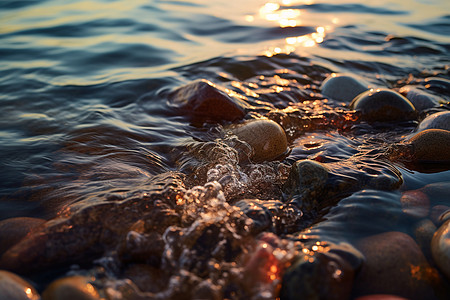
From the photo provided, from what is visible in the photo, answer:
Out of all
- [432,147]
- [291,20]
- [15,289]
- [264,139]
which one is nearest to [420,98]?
[432,147]

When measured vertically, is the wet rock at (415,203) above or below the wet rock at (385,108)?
below

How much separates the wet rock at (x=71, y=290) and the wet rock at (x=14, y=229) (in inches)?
21.5

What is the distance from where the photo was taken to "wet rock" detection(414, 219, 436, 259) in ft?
7.83

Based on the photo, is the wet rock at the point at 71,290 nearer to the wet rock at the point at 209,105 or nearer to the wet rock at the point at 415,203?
the wet rock at the point at 415,203

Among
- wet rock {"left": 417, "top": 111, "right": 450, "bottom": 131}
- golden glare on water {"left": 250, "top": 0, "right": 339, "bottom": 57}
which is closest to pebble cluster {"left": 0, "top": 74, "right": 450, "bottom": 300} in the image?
wet rock {"left": 417, "top": 111, "right": 450, "bottom": 131}

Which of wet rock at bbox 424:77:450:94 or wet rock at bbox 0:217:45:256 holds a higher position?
wet rock at bbox 0:217:45:256

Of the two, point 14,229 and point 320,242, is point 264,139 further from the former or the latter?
point 14,229

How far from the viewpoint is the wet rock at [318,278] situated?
2.01m

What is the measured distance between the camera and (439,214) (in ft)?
8.82

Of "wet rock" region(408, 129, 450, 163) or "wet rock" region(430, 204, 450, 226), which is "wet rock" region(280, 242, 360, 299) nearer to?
"wet rock" region(430, 204, 450, 226)

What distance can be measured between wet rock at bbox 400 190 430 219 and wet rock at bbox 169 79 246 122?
87.3 inches

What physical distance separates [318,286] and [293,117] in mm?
2894

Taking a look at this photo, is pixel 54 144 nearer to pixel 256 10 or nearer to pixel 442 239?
pixel 442 239

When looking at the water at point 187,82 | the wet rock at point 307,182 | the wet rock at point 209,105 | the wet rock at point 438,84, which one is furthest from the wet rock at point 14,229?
the wet rock at point 438,84
